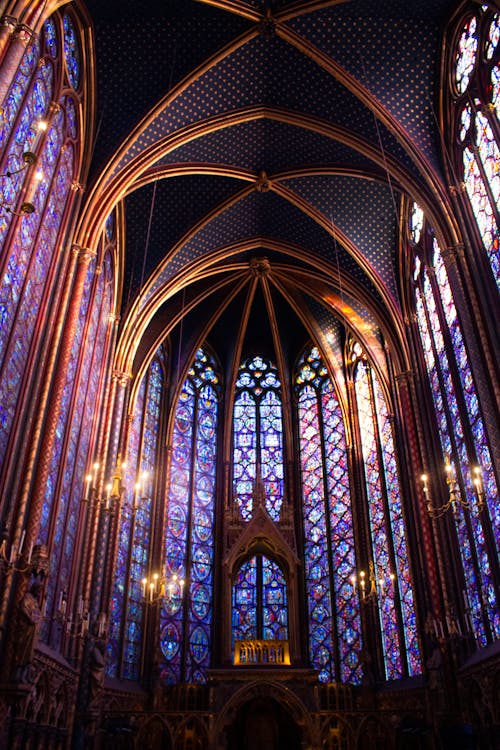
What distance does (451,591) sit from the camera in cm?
1480

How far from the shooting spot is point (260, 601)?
20.6 meters

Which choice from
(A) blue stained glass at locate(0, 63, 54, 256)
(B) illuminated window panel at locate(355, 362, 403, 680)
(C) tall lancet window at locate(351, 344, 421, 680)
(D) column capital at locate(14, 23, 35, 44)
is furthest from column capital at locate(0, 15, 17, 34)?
(B) illuminated window panel at locate(355, 362, 403, 680)

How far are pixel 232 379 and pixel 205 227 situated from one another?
663cm

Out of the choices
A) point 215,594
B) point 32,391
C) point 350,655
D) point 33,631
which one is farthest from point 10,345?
point 350,655

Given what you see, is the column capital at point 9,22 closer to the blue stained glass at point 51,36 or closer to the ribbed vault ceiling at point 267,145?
the blue stained glass at point 51,36

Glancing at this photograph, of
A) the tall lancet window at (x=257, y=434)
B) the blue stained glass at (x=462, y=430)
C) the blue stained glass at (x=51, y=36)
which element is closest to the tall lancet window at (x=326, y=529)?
the tall lancet window at (x=257, y=434)

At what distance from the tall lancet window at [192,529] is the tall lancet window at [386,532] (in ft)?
17.9

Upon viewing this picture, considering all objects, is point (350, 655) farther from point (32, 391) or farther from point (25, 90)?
point (25, 90)

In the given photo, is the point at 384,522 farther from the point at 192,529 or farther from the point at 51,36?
the point at 51,36

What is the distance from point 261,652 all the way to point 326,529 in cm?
536

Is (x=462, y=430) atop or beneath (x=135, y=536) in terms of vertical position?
beneath

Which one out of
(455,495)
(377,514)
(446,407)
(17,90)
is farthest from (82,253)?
(377,514)

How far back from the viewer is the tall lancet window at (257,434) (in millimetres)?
23250

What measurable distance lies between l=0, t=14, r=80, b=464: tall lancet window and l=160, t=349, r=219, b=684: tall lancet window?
1083cm
